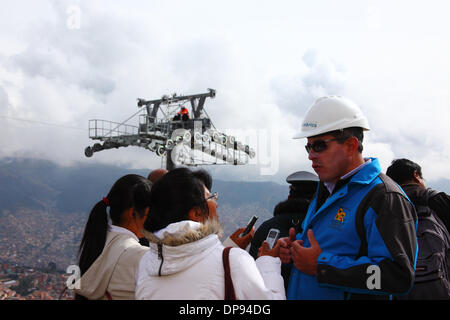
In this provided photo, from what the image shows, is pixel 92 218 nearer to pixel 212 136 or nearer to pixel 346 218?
pixel 346 218

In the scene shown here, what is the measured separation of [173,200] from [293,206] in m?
1.49

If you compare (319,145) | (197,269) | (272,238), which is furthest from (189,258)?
(319,145)

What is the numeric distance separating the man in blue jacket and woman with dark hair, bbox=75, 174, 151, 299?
1.33 meters

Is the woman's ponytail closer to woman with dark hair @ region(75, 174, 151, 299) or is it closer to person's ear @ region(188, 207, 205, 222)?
woman with dark hair @ region(75, 174, 151, 299)

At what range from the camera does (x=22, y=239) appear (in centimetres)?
8338

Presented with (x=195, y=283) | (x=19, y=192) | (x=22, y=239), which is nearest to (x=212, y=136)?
(x=195, y=283)

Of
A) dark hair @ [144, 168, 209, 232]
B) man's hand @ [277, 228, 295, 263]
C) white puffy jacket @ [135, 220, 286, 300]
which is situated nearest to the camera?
white puffy jacket @ [135, 220, 286, 300]

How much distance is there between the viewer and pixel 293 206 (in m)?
3.51

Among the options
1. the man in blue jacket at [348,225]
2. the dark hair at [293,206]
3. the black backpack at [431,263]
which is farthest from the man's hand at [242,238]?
the black backpack at [431,263]

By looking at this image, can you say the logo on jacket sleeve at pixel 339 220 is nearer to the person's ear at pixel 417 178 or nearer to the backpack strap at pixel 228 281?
the backpack strap at pixel 228 281

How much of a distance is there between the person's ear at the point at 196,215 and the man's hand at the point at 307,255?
0.67 metres

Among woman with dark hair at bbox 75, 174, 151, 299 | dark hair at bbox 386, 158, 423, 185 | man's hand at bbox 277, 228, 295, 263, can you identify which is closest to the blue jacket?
man's hand at bbox 277, 228, 295, 263

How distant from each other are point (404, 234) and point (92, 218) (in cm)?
256

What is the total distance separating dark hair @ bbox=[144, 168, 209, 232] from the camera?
2.39m
